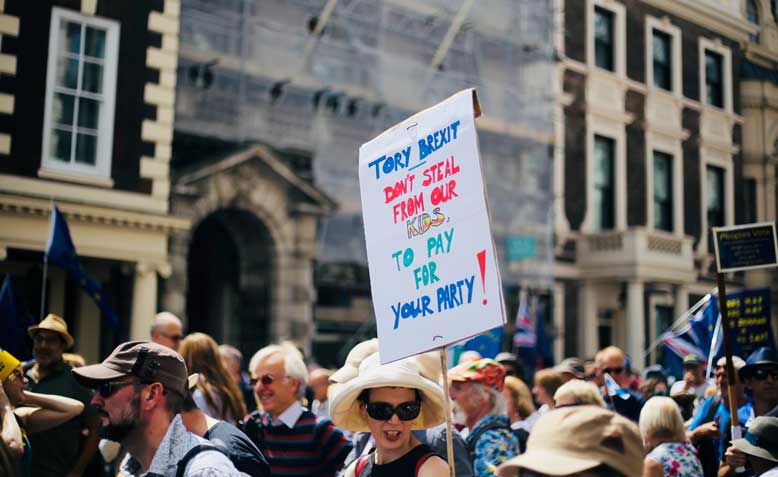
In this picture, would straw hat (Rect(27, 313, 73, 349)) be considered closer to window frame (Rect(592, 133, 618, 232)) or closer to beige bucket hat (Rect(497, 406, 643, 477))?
beige bucket hat (Rect(497, 406, 643, 477))

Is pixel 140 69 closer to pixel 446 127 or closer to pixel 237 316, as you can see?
pixel 237 316

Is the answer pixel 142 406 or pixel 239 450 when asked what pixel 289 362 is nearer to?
pixel 239 450

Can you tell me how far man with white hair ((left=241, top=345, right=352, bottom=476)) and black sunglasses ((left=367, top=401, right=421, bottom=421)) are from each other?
4.76 ft

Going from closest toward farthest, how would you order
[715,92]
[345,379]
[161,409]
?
[161,409], [345,379], [715,92]

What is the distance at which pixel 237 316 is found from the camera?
1546 centimetres

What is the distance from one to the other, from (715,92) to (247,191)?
15.1 meters

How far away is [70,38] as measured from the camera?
12430mm

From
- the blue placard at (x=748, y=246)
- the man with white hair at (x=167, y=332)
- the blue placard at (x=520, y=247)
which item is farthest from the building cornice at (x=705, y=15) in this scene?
the man with white hair at (x=167, y=332)

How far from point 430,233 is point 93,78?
994 centimetres

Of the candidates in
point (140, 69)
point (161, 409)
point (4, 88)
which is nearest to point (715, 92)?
point (140, 69)

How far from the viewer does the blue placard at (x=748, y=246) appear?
7102mm

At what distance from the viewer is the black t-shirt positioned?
3.56 m

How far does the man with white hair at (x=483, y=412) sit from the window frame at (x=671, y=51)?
743 inches

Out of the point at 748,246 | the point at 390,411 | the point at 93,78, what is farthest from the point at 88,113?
the point at 390,411
